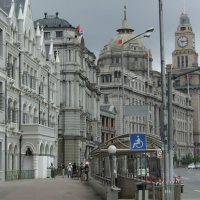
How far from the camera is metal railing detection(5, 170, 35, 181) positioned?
4908 cm

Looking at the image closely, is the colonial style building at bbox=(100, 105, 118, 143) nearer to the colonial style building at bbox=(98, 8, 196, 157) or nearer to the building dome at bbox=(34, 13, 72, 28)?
the colonial style building at bbox=(98, 8, 196, 157)

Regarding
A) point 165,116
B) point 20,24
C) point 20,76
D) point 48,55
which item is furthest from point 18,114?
point 165,116

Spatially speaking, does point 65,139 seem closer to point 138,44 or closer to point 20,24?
point 20,24

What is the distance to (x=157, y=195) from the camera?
24.0m

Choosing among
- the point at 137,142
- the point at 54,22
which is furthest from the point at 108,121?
the point at 137,142

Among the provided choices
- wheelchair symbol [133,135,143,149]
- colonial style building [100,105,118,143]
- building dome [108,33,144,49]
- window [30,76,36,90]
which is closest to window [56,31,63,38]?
window [30,76,36,90]

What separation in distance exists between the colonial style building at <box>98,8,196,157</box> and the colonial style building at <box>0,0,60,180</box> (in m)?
59.9

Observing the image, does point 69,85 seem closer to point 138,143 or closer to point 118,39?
point 138,143

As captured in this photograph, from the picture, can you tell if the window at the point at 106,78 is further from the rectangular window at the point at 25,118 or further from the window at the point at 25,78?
the window at the point at 25,78

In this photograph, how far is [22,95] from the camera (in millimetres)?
Answer: 55781

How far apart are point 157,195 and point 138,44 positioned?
135m

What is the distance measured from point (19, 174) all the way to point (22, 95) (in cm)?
782

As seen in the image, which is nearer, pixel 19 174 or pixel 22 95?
pixel 19 174

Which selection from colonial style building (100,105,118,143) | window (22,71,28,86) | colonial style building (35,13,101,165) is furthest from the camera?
colonial style building (100,105,118,143)
